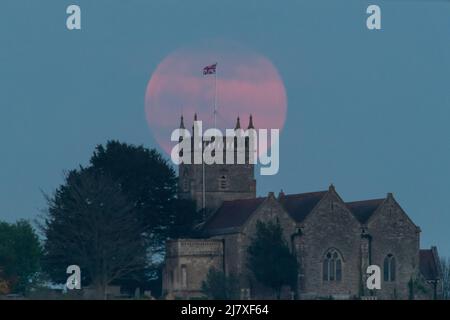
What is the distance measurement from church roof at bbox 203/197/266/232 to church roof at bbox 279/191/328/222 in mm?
2380

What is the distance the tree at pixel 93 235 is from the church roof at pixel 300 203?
37.6ft

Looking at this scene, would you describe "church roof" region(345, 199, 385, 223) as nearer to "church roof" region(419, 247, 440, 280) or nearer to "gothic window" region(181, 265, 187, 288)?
"church roof" region(419, 247, 440, 280)

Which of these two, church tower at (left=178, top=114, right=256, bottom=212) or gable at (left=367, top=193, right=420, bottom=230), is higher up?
church tower at (left=178, top=114, right=256, bottom=212)

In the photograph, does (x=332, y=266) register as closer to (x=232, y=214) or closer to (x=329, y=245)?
(x=329, y=245)

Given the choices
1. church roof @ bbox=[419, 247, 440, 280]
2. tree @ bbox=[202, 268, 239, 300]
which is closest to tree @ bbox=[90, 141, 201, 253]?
tree @ bbox=[202, 268, 239, 300]

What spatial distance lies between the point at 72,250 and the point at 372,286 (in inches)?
802

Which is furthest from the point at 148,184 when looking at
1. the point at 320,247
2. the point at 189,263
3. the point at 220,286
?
the point at 320,247

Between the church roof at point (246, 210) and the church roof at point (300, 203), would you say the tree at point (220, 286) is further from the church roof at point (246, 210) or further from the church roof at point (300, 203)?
the church roof at point (300, 203)

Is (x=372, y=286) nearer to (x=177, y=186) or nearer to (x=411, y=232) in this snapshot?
(x=411, y=232)

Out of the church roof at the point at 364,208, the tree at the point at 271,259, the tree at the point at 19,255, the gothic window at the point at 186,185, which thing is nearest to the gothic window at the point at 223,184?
the gothic window at the point at 186,185

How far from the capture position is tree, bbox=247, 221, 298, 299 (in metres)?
113

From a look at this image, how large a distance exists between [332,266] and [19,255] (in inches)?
875

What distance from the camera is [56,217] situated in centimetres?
11206
